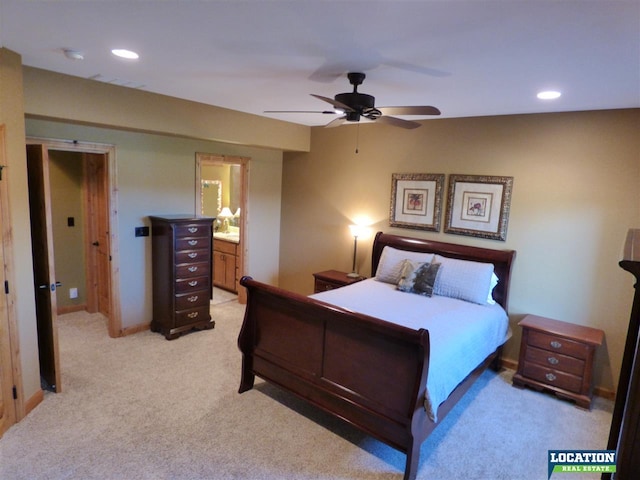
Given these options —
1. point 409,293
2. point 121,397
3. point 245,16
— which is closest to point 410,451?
point 409,293

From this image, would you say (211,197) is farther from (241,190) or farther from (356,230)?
(356,230)

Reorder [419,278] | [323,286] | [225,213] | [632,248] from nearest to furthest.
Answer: [632,248] → [419,278] → [323,286] → [225,213]

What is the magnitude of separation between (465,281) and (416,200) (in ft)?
3.78

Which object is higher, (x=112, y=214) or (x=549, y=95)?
(x=549, y=95)

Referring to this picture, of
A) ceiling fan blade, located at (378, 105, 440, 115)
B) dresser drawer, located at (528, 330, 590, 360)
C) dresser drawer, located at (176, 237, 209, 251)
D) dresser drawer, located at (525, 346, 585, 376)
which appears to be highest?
ceiling fan blade, located at (378, 105, 440, 115)

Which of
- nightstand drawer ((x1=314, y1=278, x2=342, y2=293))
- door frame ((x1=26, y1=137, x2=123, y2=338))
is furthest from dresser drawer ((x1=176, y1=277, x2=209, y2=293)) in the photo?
nightstand drawer ((x1=314, y1=278, x2=342, y2=293))

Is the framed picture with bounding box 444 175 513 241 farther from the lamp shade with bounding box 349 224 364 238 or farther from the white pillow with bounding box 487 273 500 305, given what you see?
the lamp shade with bounding box 349 224 364 238

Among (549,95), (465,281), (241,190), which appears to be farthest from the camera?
(241,190)

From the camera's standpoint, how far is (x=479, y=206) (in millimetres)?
4016

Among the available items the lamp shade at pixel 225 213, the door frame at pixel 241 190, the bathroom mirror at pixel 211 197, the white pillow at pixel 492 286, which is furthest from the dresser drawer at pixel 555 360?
the bathroom mirror at pixel 211 197

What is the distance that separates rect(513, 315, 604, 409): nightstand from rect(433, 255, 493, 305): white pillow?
455mm

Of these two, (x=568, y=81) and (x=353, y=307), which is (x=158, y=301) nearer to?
(x=353, y=307)

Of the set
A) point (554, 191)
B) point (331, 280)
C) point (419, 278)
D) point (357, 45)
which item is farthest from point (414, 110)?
point (331, 280)

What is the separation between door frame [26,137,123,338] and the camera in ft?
12.2
